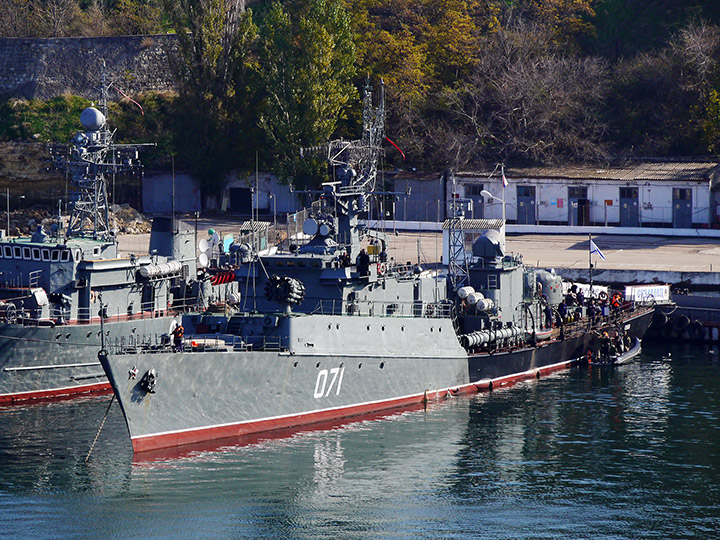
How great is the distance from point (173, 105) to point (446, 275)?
3478 cm

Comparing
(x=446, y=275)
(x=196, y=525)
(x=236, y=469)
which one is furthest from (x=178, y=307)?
(x=196, y=525)

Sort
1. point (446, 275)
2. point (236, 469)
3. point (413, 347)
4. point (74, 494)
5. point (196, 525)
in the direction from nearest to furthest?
1. point (196, 525)
2. point (74, 494)
3. point (236, 469)
4. point (413, 347)
5. point (446, 275)

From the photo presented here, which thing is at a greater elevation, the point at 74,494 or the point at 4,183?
the point at 4,183

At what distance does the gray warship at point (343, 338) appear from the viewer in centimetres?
3066

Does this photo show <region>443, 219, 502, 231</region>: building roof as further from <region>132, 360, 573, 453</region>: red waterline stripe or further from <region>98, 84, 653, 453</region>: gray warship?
<region>132, 360, 573, 453</region>: red waterline stripe

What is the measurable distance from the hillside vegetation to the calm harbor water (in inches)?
1189

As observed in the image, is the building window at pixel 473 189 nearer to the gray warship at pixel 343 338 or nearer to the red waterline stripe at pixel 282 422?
the gray warship at pixel 343 338

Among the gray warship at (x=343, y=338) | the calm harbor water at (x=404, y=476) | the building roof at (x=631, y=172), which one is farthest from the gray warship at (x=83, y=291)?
the building roof at (x=631, y=172)

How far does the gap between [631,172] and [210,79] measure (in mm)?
25071

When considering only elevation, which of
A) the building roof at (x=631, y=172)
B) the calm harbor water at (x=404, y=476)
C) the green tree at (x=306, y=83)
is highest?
the green tree at (x=306, y=83)

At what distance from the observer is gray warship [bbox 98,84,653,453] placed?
30656 millimetres

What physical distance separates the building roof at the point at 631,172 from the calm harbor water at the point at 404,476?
24633 mm

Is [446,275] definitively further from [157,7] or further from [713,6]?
[157,7]

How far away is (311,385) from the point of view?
3306cm
